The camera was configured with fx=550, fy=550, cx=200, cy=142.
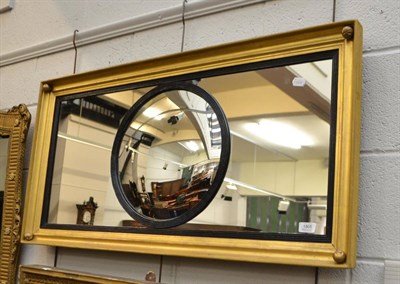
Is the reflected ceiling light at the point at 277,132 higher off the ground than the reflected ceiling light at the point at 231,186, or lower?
higher

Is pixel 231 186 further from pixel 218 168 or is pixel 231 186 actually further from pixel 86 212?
pixel 86 212

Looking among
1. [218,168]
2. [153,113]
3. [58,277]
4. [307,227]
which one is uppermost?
[153,113]

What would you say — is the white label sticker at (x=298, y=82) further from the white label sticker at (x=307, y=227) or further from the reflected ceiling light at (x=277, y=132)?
the white label sticker at (x=307, y=227)

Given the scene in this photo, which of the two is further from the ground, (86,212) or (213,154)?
(213,154)

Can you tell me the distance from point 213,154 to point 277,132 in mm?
144

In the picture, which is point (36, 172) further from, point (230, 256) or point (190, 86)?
point (230, 256)

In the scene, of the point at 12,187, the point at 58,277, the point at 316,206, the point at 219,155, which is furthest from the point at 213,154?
the point at 12,187

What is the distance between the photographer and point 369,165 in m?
1.00

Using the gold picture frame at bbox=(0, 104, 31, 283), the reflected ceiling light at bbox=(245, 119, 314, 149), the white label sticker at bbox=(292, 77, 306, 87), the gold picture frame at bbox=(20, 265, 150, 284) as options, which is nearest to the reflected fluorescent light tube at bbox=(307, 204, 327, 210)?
the reflected ceiling light at bbox=(245, 119, 314, 149)

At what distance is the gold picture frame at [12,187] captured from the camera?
1460 millimetres

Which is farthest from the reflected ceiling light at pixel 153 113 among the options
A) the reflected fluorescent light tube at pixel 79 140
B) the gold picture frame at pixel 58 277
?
the gold picture frame at pixel 58 277

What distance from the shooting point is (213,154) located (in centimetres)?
116

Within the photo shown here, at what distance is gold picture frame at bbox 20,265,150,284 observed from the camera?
1207 mm

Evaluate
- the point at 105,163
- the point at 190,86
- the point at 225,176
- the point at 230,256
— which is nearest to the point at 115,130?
the point at 105,163
